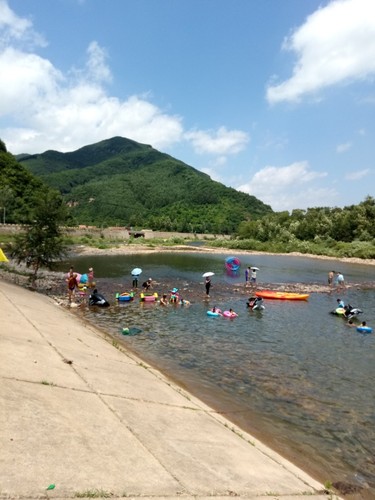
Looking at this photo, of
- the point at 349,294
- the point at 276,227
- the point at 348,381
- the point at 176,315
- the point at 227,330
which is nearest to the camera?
the point at 348,381

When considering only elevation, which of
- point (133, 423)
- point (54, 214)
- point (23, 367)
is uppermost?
point (54, 214)

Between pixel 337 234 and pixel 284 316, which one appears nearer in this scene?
pixel 284 316

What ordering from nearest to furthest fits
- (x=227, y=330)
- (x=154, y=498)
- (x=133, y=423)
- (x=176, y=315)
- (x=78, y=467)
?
(x=154, y=498) < (x=78, y=467) < (x=133, y=423) < (x=227, y=330) < (x=176, y=315)

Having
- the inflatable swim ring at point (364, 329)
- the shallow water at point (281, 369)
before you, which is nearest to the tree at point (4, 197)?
the shallow water at point (281, 369)

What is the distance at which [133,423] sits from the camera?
898cm

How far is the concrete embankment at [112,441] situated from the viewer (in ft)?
20.3

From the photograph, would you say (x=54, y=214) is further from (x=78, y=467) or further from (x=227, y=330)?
(x=78, y=467)

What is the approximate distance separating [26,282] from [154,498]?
35.5m

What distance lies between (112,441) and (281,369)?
38.7ft

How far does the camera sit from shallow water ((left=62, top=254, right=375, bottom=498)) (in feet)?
36.9

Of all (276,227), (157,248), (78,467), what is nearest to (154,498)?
(78,467)

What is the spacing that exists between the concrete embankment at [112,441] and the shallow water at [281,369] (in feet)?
5.40

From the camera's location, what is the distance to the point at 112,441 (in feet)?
25.4

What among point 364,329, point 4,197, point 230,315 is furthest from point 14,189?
point 364,329
